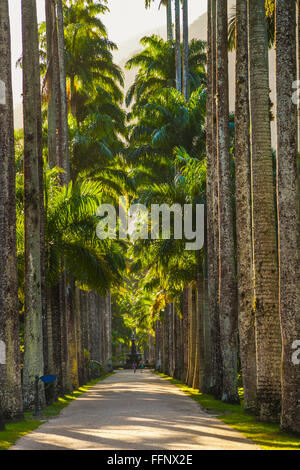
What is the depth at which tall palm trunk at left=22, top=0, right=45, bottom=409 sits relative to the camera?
1867 cm

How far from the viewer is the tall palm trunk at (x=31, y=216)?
1867 centimetres

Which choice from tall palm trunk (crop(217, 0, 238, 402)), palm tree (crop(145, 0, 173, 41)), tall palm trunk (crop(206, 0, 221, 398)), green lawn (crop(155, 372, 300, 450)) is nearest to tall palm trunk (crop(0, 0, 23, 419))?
green lawn (crop(155, 372, 300, 450))

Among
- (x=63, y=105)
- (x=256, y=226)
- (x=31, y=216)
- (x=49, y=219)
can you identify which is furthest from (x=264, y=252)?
(x=63, y=105)

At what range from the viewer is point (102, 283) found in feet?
79.8

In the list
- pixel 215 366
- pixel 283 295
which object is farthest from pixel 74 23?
pixel 283 295

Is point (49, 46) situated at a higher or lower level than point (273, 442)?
higher

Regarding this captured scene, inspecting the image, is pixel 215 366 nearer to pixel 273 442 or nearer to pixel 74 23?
pixel 273 442

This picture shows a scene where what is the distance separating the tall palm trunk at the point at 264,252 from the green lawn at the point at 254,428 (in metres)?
0.63

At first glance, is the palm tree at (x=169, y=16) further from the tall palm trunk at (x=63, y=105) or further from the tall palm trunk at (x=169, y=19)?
the tall palm trunk at (x=63, y=105)

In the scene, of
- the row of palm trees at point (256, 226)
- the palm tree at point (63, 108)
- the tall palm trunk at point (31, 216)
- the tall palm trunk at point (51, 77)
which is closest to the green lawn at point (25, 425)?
the tall palm trunk at point (31, 216)

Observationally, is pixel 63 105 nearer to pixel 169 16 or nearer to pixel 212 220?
pixel 212 220

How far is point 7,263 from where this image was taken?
16297mm
